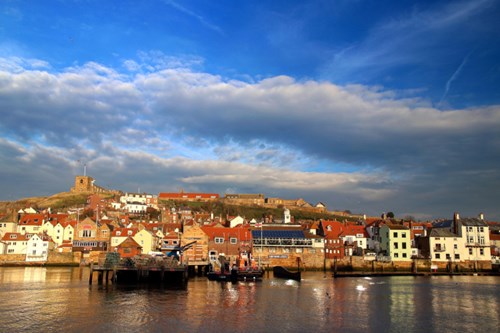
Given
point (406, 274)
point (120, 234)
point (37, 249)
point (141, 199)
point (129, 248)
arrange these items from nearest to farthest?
1. point (406, 274)
2. point (129, 248)
3. point (37, 249)
4. point (120, 234)
5. point (141, 199)

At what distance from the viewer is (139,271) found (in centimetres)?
5450

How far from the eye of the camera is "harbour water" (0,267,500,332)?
30.3 metres

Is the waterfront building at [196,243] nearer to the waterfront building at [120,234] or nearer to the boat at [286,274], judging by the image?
the boat at [286,274]

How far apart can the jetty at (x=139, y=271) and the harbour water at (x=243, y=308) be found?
7.40 ft

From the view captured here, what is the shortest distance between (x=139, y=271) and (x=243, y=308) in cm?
2192

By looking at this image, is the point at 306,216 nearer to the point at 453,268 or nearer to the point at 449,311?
the point at 453,268

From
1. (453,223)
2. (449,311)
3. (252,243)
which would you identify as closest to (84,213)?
(252,243)

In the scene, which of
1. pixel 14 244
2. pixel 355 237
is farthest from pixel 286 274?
pixel 14 244

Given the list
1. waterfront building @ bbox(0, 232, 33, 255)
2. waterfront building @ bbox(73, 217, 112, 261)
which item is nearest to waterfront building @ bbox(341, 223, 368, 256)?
waterfront building @ bbox(73, 217, 112, 261)

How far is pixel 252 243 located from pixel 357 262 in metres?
19.0

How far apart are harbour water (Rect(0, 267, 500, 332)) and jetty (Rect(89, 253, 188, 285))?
7.40 feet

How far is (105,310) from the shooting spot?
34.9 m

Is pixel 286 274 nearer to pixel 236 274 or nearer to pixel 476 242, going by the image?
pixel 236 274

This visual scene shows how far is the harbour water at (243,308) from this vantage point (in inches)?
1192
